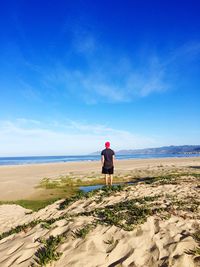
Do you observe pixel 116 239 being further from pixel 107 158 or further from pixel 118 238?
pixel 107 158

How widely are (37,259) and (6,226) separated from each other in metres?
5.18

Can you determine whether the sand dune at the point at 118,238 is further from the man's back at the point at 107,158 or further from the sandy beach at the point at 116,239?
the man's back at the point at 107,158

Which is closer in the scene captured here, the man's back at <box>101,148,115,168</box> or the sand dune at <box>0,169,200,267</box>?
the sand dune at <box>0,169,200,267</box>

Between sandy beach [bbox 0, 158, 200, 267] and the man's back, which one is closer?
sandy beach [bbox 0, 158, 200, 267]

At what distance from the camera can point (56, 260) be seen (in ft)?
17.7

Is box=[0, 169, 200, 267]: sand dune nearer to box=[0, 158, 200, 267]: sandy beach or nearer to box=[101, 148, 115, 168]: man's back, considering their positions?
box=[0, 158, 200, 267]: sandy beach

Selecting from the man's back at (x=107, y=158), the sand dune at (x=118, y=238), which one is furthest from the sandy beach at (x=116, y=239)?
the man's back at (x=107, y=158)

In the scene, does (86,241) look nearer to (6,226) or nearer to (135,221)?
(135,221)

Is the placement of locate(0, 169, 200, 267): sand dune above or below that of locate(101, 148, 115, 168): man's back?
below

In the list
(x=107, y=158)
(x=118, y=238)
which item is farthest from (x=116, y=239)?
(x=107, y=158)

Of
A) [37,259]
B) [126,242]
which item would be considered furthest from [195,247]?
[37,259]

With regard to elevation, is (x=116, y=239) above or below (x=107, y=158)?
below

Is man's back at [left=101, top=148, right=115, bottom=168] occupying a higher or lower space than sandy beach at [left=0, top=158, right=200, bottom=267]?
higher

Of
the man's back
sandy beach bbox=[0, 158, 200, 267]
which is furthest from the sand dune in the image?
the man's back
